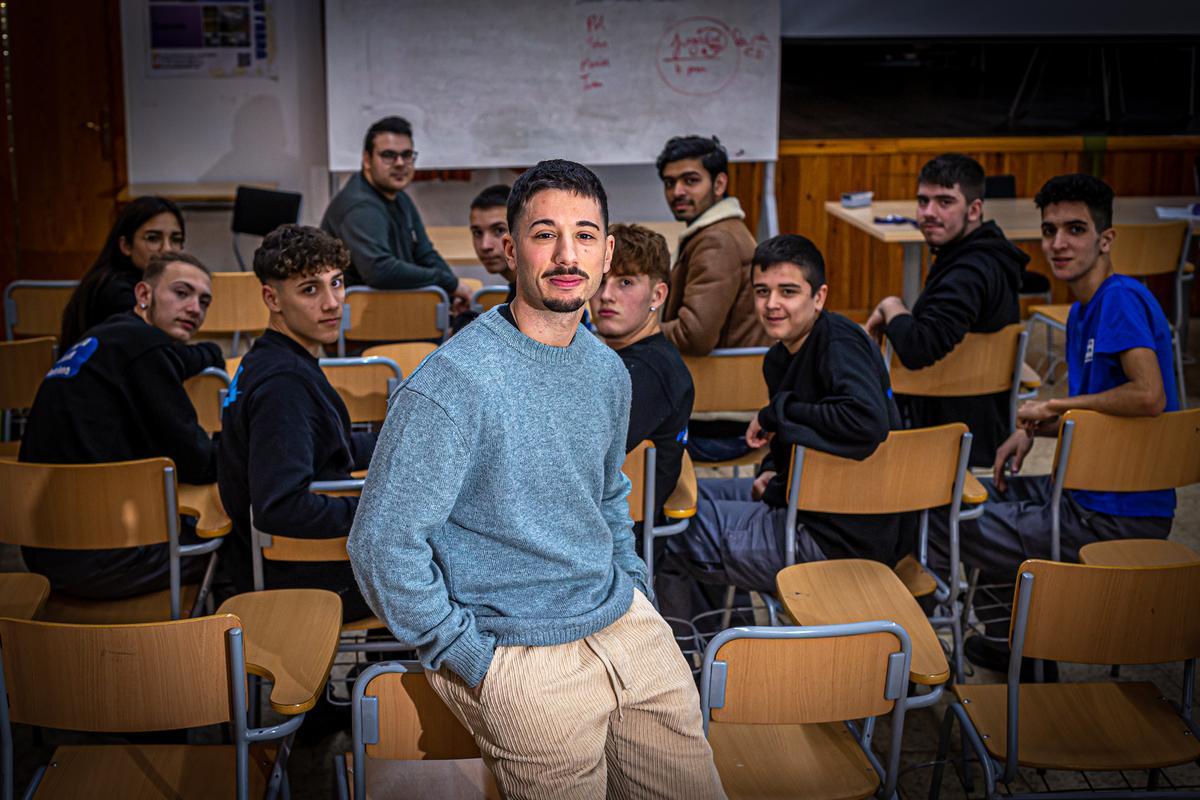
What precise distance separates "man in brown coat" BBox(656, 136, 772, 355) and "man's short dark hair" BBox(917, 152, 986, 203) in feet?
2.09

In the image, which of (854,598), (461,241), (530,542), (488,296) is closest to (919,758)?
(854,598)

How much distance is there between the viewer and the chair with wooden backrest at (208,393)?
3646mm

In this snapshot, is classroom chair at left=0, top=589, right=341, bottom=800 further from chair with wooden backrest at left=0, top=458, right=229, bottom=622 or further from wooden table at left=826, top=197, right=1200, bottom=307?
→ wooden table at left=826, top=197, right=1200, bottom=307

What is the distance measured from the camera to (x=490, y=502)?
1.82 meters

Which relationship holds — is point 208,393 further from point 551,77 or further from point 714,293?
point 551,77

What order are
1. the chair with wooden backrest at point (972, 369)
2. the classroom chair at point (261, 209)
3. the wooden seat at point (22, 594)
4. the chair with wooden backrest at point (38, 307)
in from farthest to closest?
the classroom chair at point (261, 209)
the chair with wooden backrest at point (38, 307)
the chair with wooden backrest at point (972, 369)
the wooden seat at point (22, 594)

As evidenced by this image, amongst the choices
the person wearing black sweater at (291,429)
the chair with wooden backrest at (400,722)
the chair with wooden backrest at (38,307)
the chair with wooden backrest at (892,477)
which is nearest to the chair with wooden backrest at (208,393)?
the person wearing black sweater at (291,429)

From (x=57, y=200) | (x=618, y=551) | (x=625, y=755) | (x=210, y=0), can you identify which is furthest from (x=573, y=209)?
(x=57, y=200)

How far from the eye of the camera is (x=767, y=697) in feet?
6.84

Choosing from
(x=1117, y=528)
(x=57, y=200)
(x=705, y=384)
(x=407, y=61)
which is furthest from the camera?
(x=57, y=200)

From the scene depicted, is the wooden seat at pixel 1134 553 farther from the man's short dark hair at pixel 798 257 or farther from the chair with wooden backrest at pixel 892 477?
the man's short dark hair at pixel 798 257

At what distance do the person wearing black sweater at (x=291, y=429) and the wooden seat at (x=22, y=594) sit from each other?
0.43 m

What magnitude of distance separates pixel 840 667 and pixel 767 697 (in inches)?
5.2

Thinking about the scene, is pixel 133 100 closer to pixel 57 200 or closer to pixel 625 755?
pixel 57 200
